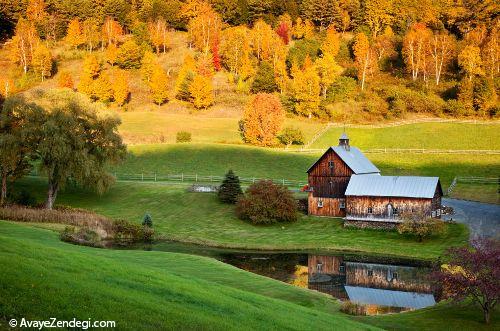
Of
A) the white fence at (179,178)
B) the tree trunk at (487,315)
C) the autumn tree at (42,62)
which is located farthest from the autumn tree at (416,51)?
the tree trunk at (487,315)

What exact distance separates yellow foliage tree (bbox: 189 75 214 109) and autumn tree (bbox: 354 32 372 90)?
33.0 meters

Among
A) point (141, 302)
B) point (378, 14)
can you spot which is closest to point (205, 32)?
point (378, 14)

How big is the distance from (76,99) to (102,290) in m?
49.0

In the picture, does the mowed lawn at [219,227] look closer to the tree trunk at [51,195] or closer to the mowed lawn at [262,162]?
the tree trunk at [51,195]

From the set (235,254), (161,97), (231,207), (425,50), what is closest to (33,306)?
(235,254)

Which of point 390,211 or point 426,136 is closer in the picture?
point 390,211

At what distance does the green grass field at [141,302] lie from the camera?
13250 millimetres

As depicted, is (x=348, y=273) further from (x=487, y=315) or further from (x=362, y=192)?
(x=362, y=192)

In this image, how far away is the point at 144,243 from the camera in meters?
48.9

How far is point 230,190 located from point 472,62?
68093 mm

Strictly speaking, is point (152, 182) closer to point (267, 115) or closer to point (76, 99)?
point (76, 99)

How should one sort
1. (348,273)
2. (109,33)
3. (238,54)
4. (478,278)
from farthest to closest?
(109,33) → (238,54) → (348,273) → (478,278)

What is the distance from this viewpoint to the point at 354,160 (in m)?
61.8

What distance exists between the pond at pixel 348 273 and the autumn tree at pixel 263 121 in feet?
156
